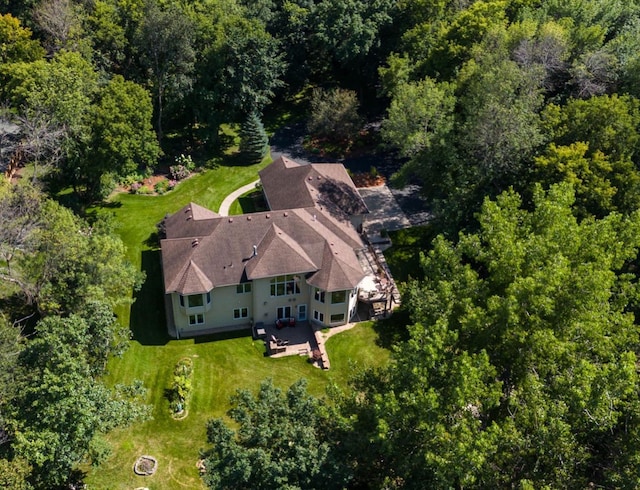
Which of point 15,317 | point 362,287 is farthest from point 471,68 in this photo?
point 15,317

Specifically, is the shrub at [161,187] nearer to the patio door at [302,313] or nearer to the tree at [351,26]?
the patio door at [302,313]

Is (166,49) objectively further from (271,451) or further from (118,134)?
(271,451)

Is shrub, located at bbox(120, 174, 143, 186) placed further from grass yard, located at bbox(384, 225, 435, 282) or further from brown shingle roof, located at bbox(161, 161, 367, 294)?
grass yard, located at bbox(384, 225, 435, 282)

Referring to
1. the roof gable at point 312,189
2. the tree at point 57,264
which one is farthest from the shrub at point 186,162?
the tree at point 57,264

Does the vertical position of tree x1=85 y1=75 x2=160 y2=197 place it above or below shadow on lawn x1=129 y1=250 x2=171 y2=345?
above

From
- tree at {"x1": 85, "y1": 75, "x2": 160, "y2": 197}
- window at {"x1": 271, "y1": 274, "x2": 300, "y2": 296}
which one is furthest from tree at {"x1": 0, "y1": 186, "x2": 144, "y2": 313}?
tree at {"x1": 85, "y1": 75, "x2": 160, "y2": 197}
